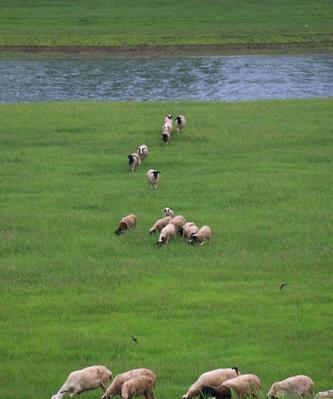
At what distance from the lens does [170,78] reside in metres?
49.8

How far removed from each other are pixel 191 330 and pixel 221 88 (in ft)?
105

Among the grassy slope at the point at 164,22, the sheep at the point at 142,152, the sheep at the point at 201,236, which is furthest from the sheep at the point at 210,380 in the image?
the grassy slope at the point at 164,22

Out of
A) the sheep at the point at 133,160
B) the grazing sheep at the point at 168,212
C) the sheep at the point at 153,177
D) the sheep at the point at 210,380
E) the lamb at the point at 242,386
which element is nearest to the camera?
the lamb at the point at 242,386

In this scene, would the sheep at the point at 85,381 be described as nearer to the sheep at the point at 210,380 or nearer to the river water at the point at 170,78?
the sheep at the point at 210,380

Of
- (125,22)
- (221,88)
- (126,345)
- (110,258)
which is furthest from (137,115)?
(125,22)

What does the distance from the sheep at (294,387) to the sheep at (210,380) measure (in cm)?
49

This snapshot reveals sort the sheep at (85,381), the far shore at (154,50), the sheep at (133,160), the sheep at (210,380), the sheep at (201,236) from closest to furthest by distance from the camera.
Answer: the sheep at (210,380) → the sheep at (85,381) → the sheep at (201,236) → the sheep at (133,160) → the far shore at (154,50)

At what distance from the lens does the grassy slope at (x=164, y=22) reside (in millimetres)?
62375

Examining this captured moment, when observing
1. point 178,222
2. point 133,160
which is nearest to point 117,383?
point 178,222

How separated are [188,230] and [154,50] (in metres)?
41.0

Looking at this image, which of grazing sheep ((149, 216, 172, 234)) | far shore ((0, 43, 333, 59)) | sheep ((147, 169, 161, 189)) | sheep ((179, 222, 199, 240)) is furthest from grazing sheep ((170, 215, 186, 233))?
far shore ((0, 43, 333, 59))

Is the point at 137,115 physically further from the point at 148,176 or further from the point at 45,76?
the point at 45,76

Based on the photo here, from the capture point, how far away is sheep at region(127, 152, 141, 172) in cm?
2642

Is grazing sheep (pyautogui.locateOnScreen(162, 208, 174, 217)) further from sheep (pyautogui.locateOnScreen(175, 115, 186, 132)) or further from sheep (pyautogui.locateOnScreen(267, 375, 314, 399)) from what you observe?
sheep (pyautogui.locateOnScreen(175, 115, 186, 132))
